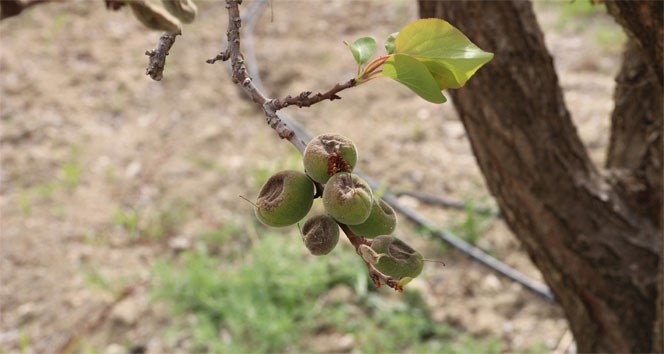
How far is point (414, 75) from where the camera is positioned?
30.7 inches

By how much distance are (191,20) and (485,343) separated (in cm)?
187

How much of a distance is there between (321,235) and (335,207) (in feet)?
0.17

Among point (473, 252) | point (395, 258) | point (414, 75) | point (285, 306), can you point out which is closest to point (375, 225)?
point (395, 258)

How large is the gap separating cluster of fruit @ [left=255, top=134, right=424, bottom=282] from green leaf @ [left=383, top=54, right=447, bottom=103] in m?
0.10

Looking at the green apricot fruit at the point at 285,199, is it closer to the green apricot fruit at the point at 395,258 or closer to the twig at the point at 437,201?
the green apricot fruit at the point at 395,258

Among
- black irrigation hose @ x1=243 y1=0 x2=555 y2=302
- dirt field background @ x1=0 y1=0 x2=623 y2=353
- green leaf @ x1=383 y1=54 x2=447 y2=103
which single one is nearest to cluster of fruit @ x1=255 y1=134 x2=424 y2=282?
green leaf @ x1=383 y1=54 x2=447 y2=103

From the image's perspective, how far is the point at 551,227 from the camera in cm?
172

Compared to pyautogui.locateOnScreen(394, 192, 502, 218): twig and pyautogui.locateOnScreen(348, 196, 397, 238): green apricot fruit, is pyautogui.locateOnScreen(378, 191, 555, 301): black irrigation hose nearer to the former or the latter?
pyautogui.locateOnScreen(394, 192, 502, 218): twig

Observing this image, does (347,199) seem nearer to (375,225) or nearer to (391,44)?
(375,225)

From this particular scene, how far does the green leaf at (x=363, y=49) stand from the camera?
839mm

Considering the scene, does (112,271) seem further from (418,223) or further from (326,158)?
(326,158)

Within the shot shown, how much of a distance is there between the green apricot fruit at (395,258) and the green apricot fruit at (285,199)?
7 centimetres

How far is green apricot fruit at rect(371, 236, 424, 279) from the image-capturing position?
0.70 m

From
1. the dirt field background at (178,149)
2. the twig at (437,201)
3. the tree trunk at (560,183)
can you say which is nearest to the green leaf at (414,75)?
the tree trunk at (560,183)
